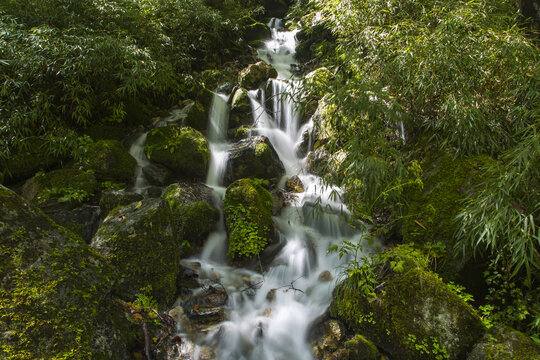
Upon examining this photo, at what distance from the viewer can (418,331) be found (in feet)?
8.61

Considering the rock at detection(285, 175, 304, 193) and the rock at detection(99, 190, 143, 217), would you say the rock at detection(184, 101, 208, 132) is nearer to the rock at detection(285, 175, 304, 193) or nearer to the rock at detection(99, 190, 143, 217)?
the rock at detection(285, 175, 304, 193)

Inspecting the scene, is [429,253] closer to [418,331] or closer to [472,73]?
[418,331]

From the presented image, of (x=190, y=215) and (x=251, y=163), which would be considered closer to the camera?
(x=190, y=215)

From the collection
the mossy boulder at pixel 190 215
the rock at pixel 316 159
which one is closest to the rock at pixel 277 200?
the rock at pixel 316 159

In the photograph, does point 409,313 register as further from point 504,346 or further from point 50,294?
point 50,294

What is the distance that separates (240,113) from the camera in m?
8.19

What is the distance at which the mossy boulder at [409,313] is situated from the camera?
2.53m

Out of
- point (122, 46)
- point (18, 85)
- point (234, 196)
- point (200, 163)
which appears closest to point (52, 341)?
point (234, 196)

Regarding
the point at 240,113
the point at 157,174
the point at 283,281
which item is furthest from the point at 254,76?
the point at 283,281

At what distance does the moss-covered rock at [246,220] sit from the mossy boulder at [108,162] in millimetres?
2334

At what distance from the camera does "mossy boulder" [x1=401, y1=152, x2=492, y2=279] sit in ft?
10.8

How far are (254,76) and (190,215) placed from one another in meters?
6.57

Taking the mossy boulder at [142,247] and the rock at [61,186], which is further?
the rock at [61,186]

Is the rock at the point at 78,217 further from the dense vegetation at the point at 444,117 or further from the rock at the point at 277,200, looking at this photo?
the dense vegetation at the point at 444,117
